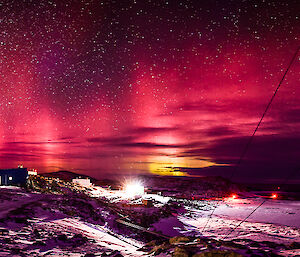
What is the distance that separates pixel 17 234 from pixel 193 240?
11326 millimetres

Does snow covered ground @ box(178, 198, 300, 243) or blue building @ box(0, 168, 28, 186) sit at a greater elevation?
blue building @ box(0, 168, 28, 186)

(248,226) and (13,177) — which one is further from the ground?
(13,177)

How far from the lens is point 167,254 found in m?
11.9

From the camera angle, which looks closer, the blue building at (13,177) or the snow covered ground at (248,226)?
the snow covered ground at (248,226)

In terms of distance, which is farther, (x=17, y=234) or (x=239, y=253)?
(x=17, y=234)

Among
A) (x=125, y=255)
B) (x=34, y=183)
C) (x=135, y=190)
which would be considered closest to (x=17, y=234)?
(x=125, y=255)

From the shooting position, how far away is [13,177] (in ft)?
144

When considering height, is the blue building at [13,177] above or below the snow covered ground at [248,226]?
above

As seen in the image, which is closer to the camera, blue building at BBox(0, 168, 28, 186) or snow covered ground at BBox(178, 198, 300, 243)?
snow covered ground at BBox(178, 198, 300, 243)

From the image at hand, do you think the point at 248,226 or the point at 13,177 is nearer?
the point at 248,226

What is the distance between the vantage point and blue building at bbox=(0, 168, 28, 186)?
42.8 metres

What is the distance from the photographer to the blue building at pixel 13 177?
42812mm

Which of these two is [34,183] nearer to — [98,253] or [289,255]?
[98,253]

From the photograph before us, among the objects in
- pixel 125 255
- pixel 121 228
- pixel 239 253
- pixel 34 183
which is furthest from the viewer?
pixel 34 183
